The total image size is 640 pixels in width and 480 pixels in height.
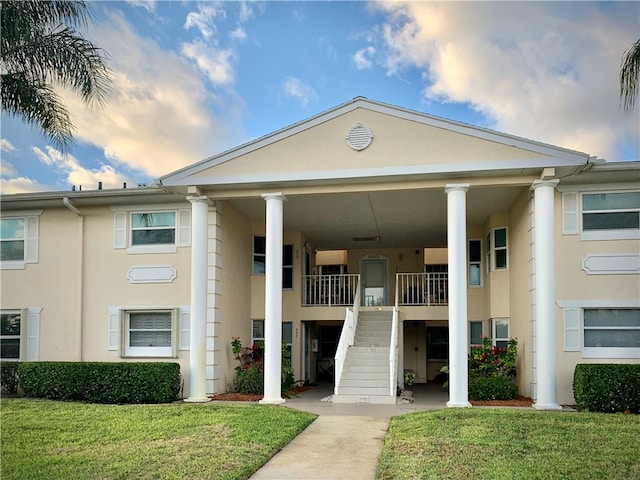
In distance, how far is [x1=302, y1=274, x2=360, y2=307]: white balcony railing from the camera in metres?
18.8

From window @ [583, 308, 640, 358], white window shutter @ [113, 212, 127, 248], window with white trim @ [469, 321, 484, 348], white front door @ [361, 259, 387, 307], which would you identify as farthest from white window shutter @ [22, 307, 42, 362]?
window @ [583, 308, 640, 358]

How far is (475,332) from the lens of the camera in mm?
17578

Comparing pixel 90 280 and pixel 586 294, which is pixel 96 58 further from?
pixel 586 294

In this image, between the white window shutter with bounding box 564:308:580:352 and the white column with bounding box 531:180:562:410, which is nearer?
the white column with bounding box 531:180:562:410

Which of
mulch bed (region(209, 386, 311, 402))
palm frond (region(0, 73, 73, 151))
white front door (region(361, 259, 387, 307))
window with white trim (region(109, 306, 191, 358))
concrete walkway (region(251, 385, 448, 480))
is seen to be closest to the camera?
concrete walkway (region(251, 385, 448, 480))

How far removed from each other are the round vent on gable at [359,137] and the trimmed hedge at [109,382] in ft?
20.8

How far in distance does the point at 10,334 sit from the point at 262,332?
6676mm

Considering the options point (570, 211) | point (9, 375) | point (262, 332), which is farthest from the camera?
point (262, 332)

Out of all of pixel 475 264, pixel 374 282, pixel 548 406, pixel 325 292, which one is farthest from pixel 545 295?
pixel 374 282

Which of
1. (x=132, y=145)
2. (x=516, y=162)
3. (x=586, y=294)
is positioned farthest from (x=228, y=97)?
(x=586, y=294)

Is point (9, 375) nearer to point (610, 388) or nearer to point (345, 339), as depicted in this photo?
point (345, 339)

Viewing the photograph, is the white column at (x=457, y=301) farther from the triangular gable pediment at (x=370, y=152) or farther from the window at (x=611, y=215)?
the window at (x=611, y=215)

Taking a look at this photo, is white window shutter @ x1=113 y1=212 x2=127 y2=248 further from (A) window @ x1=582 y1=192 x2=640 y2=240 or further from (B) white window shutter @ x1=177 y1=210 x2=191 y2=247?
(A) window @ x1=582 y1=192 x2=640 y2=240

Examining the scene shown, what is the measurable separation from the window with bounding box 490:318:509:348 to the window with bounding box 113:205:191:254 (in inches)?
325
